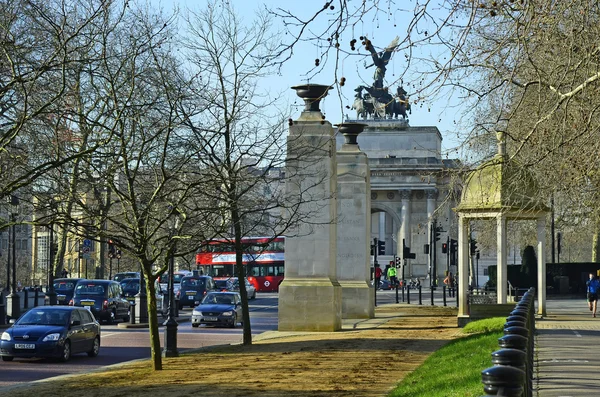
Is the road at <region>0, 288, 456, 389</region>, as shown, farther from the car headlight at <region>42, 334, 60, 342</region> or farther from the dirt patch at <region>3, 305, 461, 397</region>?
Result: the dirt patch at <region>3, 305, 461, 397</region>

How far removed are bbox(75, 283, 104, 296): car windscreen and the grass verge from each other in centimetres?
2210

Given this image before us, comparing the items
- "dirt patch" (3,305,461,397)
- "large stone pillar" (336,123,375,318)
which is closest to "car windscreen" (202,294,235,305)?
"large stone pillar" (336,123,375,318)

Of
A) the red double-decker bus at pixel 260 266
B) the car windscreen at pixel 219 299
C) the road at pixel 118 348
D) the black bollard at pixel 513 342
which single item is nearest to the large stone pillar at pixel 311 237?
the road at pixel 118 348

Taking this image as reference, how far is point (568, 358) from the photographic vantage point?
19.9 meters

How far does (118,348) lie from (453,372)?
50.5 ft

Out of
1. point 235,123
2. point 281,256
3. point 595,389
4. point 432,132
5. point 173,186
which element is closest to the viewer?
point 595,389

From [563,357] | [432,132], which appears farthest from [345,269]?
[432,132]

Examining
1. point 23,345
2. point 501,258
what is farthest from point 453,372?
point 501,258

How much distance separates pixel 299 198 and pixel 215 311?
13.2 meters

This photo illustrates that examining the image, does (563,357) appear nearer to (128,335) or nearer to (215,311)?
(128,335)

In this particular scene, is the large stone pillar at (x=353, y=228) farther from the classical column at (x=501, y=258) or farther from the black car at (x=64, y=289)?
the black car at (x=64, y=289)

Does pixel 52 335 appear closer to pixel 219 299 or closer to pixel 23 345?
pixel 23 345

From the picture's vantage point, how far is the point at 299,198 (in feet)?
102

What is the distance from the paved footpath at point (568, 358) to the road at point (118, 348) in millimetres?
9296
